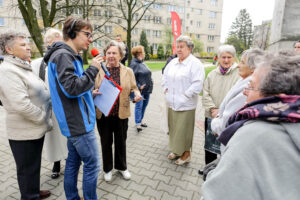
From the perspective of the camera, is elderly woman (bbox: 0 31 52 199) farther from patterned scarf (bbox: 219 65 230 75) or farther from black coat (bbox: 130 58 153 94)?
black coat (bbox: 130 58 153 94)

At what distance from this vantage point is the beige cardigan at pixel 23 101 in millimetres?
1937

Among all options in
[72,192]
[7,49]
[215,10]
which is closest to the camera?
[7,49]

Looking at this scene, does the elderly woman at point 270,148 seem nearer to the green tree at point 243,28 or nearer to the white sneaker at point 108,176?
the white sneaker at point 108,176

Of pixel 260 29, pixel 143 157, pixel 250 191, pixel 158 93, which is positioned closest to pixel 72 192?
pixel 143 157

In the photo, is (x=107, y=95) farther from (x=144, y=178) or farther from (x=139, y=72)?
→ (x=139, y=72)

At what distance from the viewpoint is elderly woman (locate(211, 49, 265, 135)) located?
1823 millimetres

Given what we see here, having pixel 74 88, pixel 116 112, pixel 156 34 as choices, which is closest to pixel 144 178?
pixel 116 112

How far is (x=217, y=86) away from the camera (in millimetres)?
2908

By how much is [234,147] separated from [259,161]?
12 cm

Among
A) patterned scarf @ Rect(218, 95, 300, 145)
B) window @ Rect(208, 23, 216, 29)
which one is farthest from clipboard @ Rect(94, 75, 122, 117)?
window @ Rect(208, 23, 216, 29)

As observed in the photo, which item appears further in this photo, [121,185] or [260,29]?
[260,29]

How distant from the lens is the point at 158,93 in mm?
9836

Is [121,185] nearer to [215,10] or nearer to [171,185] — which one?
[171,185]

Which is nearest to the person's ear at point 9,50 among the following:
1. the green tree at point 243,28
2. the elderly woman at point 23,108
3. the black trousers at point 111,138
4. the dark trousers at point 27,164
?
the elderly woman at point 23,108
